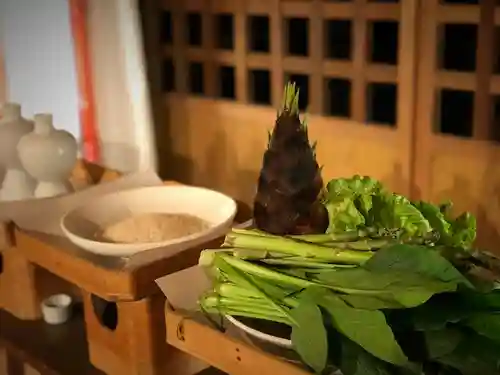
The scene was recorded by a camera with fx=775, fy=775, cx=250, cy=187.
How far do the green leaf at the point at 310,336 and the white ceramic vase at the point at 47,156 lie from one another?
0.75 m

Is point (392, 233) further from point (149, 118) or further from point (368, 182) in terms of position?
point (149, 118)

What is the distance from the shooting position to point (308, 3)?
1.40 m

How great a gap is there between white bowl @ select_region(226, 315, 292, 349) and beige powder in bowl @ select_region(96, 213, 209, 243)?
0.91ft

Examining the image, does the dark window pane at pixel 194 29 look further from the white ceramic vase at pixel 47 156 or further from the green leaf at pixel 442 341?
the green leaf at pixel 442 341

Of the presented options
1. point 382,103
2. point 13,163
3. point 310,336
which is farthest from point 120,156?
point 310,336

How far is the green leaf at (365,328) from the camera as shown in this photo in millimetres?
742

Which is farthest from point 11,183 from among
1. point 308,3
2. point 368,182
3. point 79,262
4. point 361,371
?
point 361,371

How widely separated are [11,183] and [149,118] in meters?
0.30

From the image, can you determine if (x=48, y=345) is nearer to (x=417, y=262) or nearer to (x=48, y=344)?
(x=48, y=344)

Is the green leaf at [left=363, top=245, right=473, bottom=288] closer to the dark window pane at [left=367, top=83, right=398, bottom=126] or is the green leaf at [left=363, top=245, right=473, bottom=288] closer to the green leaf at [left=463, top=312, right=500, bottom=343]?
the green leaf at [left=463, top=312, right=500, bottom=343]

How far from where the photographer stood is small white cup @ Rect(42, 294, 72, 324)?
4.44 ft

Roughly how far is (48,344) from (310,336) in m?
0.66

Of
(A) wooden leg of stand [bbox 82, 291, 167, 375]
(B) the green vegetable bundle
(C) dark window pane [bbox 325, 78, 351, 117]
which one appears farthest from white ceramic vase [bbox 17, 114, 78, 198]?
(B) the green vegetable bundle

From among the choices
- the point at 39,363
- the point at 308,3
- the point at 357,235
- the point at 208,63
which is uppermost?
the point at 308,3
